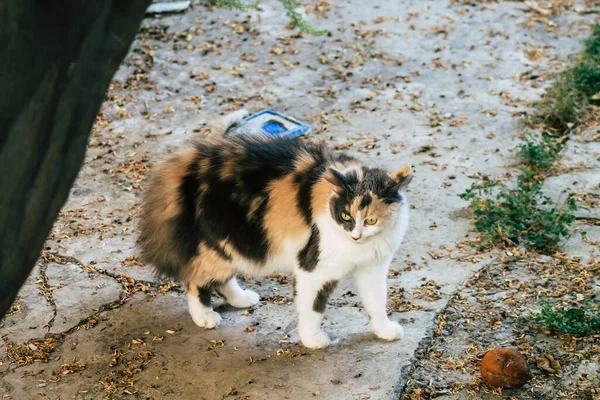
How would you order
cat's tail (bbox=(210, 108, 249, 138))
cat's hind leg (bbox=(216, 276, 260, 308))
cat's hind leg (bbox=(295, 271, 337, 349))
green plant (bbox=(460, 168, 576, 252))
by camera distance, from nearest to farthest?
cat's hind leg (bbox=(295, 271, 337, 349)) → cat's hind leg (bbox=(216, 276, 260, 308)) → green plant (bbox=(460, 168, 576, 252)) → cat's tail (bbox=(210, 108, 249, 138))

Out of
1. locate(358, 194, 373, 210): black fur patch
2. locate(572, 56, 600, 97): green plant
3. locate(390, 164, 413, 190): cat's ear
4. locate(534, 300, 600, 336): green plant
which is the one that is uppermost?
locate(390, 164, 413, 190): cat's ear

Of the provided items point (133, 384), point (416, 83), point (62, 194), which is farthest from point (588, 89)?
point (62, 194)

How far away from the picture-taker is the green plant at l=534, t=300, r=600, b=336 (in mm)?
3773

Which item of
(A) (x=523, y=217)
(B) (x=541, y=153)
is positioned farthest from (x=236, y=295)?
(B) (x=541, y=153)

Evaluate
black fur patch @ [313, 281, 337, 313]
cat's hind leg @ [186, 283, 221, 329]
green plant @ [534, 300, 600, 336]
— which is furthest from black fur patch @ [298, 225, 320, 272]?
green plant @ [534, 300, 600, 336]

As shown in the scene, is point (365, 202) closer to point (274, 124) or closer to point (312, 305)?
point (312, 305)

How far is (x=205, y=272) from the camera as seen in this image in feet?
12.9

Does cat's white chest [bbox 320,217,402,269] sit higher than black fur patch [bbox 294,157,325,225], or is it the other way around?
black fur patch [bbox 294,157,325,225]

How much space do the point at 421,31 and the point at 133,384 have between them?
5.07 m

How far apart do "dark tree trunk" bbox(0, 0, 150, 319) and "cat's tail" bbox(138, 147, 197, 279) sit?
2.08 meters

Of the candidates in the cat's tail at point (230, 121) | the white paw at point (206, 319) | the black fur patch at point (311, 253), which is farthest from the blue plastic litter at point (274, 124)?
the black fur patch at point (311, 253)

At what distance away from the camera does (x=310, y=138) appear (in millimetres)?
5824

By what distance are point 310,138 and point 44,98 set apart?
14.0 feet

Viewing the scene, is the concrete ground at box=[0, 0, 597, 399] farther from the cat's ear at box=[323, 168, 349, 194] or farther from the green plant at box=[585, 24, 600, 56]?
the cat's ear at box=[323, 168, 349, 194]
